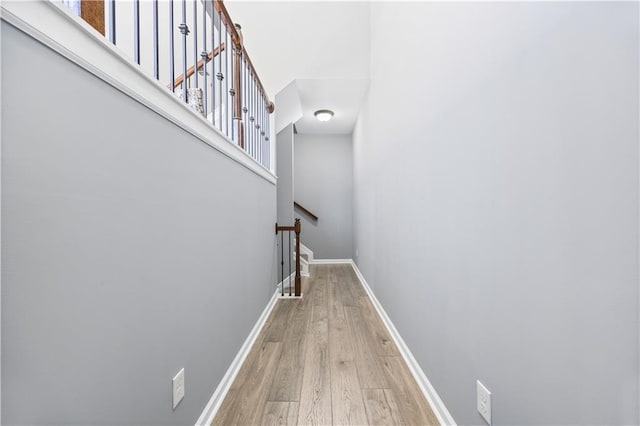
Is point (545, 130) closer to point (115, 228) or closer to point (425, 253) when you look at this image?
point (425, 253)

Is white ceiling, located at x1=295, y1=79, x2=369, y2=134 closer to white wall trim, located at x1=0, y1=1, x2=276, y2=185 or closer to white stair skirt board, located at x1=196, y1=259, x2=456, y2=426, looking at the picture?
white stair skirt board, located at x1=196, y1=259, x2=456, y2=426

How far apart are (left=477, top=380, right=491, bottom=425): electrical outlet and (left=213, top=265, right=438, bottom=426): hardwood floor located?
423 mm

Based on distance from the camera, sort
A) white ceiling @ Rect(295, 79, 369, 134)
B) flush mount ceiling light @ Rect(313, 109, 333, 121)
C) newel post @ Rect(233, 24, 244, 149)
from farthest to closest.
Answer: flush mount ceiling light @ Rect(313, 109, 333, 121), white ceiling @ Rect(295, 79, 369, 134), newel post @ Rect(233, 24, 244, 149)

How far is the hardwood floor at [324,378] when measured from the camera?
4.55 ft

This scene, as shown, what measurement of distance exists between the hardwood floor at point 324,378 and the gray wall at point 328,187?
114 inches

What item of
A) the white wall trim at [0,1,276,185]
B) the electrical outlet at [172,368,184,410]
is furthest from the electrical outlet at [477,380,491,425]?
the white wall trim at [0,1,276,185]

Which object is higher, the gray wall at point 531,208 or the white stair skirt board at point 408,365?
the gray wall at point 531,208

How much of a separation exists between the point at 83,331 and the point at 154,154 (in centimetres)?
53

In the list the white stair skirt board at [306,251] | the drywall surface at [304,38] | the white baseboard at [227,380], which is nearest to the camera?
the white baseboard at [227,380]

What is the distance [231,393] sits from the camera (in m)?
1.56

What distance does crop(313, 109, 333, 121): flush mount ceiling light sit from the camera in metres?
4.30

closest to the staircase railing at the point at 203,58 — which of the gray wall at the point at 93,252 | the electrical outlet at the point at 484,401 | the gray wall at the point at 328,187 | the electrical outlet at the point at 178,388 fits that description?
the gray wall at the point at 93,252

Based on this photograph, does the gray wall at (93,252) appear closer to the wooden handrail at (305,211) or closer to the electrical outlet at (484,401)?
the electrical outlet at (484,401)

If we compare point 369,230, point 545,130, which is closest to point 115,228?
point 545,130
